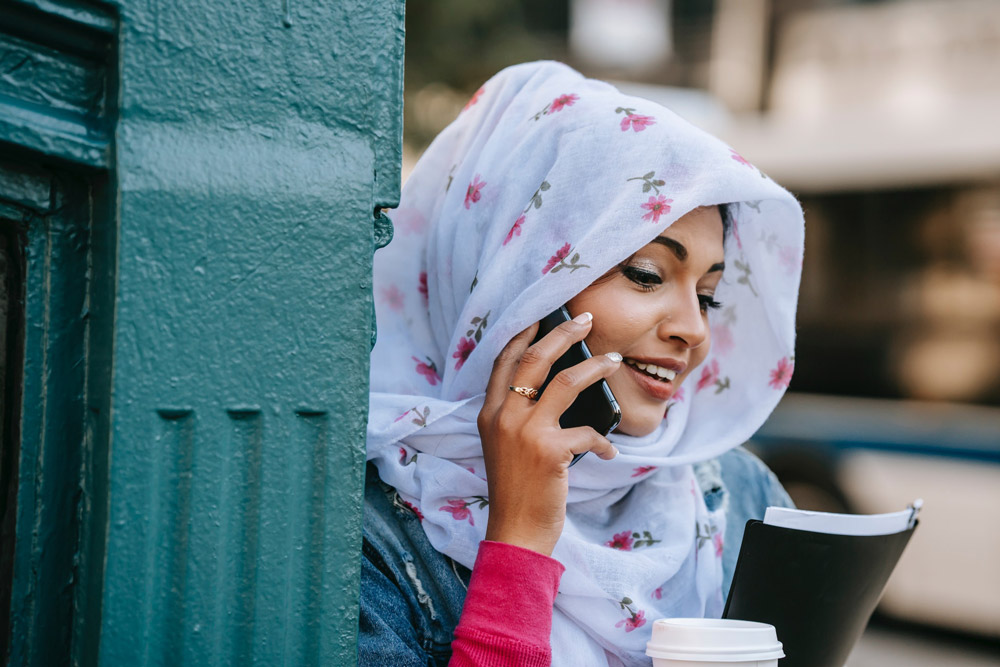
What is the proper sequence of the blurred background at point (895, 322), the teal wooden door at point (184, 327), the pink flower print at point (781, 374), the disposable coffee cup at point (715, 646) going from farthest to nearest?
the blurred background at point (895, 322) < the pink flower print at point (781, 374) < the disposable coffee cup at point (715, 646) < the teal wooden door at point (184, 327)

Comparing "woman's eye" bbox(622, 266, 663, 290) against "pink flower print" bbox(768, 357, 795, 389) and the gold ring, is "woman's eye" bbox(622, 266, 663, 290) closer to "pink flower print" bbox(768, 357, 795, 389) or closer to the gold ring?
the gold ring

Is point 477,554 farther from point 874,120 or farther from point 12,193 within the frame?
point 874,120

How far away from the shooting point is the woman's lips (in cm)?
171

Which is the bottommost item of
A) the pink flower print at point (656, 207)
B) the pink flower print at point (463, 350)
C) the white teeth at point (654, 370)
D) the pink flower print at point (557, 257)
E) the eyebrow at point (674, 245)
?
the white teeth at point (654, 370)

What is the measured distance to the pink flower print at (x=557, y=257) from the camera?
5.49ft

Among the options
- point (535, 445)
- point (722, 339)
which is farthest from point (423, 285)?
point (722, 339)

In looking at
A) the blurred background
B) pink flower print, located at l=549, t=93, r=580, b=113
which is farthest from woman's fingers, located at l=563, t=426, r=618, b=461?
the blurred background

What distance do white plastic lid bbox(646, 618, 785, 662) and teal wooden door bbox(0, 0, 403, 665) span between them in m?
0.48

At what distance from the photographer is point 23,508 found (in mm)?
1085

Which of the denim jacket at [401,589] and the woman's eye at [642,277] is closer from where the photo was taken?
the denim jacket at [401,589]

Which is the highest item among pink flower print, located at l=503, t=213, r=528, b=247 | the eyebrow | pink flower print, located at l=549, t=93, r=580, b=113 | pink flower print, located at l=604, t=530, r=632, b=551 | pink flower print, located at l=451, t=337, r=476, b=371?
pink flower print, located at l=549, t=93, r=580, b=113

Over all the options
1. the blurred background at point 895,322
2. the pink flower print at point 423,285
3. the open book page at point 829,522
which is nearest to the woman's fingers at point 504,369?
the pink flower print at point 423,285

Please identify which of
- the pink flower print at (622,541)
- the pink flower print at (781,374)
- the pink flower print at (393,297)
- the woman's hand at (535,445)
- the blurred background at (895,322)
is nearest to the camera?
the woman's hand at (535,445)

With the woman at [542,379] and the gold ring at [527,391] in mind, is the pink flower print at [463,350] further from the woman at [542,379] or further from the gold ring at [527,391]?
the gold ring at [527,391]
